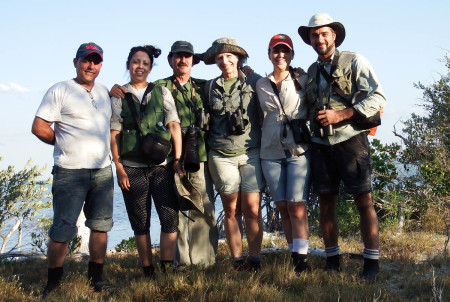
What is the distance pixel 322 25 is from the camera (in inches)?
207

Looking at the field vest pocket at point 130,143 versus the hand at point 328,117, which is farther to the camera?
the field vest pocket at point 130,143

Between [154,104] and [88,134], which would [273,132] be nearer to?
[154,104]

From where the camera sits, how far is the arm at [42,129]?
15.8 feet

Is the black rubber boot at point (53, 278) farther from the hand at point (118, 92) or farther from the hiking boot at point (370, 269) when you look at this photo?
the hiking boot at point (370, 269)

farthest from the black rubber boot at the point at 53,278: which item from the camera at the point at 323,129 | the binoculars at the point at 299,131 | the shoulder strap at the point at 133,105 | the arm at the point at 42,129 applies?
the camera at the point at 323,129

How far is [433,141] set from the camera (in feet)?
34.0

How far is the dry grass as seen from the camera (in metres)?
4.46

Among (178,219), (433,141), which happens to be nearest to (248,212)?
(178,219)

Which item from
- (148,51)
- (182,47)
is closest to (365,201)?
(182,47)

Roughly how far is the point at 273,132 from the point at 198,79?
3.94 feet

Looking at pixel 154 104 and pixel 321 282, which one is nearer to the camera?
pixel 321 282

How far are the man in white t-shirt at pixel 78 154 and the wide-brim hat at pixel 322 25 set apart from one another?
2169mm

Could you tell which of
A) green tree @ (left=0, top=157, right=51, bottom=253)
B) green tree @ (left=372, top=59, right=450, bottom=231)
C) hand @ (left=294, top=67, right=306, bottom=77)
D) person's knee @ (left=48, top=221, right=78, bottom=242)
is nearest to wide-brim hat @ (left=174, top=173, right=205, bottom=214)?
person's knee @ (left=48, top=221, right=78, bottom=242)

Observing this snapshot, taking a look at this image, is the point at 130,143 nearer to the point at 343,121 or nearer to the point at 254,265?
the point at 254,265
